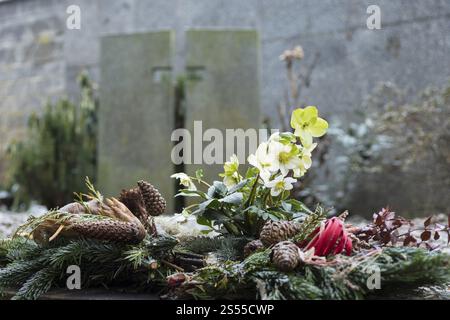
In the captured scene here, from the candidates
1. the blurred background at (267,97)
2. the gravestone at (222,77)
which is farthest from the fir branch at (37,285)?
the gravestone at (222,77)

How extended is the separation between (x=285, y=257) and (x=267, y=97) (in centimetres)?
353

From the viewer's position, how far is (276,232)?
0.87m

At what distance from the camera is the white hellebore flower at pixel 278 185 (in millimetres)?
958

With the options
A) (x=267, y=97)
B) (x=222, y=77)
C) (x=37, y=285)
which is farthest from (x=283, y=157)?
(x=267, y=97)

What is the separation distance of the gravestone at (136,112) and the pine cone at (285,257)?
2527 mm

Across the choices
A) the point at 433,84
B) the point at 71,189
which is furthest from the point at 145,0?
the point at 433,84


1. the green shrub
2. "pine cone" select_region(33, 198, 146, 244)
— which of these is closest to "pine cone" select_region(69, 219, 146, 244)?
"pine cone" select_region(33, 198, 146, 244)

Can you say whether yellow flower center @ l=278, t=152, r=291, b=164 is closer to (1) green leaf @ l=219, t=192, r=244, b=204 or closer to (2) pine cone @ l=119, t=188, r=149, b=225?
(1) green leaf @ l=219, t=192, r=244, b=204

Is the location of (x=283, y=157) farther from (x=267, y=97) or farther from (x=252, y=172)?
(x=267, y=97)

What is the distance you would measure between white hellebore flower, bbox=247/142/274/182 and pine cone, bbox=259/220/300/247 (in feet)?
0.31

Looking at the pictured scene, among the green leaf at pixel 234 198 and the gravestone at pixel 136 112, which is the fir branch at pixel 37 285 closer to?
the green leaf at pixel 234 198

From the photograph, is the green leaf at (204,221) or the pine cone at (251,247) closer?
the pine cone at (251,247)

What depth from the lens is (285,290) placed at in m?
0.75
